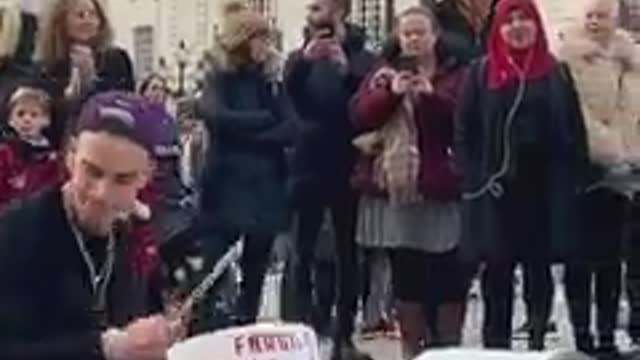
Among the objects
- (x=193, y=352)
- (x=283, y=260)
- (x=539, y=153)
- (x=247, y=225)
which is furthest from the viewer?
(x=283, y=260)

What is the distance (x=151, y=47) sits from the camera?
162 feet

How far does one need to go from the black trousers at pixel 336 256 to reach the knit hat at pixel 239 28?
0.89 metres

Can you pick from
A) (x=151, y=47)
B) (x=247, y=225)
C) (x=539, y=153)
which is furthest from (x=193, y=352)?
(x=151, y=47)

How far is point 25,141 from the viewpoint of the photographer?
29.9 feet

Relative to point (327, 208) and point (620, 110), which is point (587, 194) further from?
point (327, 208)

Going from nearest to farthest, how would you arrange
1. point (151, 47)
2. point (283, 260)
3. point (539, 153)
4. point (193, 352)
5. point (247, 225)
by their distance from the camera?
point (193, 352) < point (539, 153) < point (247, 225) < point (283, 260) < point (151, 47)

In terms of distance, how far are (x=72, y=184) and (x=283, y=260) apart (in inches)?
246

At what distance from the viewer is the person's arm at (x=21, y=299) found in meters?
4.14

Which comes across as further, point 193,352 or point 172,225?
point 172,225

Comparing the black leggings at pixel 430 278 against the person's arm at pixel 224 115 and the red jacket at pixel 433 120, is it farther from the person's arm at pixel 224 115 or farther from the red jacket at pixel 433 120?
the person's arm at pixel 224 115

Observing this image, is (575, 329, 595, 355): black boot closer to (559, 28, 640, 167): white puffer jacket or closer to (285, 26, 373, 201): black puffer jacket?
(559, 28, 640, 167): white puffer jacket

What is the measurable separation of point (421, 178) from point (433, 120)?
29cm

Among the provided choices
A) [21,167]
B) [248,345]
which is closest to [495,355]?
[248,345]

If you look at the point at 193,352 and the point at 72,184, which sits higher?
the point at 72,184
